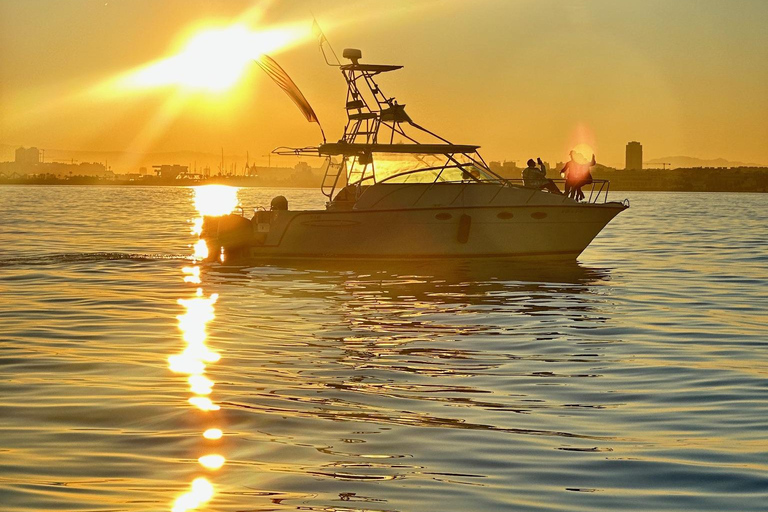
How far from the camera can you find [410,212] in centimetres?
2486

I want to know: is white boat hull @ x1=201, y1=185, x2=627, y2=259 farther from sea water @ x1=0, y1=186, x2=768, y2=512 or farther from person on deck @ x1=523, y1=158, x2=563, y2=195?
sea water @ x1=0, y1=186, x2=768, y2=512

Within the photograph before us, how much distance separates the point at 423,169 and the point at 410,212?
1.12m

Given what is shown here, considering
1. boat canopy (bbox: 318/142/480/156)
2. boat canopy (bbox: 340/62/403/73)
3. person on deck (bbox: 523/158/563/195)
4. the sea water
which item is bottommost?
the sea water

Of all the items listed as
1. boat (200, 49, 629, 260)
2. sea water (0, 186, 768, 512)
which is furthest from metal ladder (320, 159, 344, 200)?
sea water (0, 186, 768, 512)

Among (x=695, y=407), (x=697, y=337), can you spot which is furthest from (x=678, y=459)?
(x=697, y=337)

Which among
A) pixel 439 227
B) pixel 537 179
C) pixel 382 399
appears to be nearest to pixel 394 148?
pixel 439 227

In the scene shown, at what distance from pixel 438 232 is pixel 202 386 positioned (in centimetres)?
1588

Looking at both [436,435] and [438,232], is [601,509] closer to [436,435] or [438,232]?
[436,435]

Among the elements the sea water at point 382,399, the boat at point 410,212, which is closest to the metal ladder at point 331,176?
the boat at point 410,212

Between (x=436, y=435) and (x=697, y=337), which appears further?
(x=697, y=337)

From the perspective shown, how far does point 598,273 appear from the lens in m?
25.2

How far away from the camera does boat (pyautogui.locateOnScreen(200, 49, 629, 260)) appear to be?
80.9 ft

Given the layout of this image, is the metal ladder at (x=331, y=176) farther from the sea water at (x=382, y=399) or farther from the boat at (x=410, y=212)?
the sea water at (x=382, y=399)

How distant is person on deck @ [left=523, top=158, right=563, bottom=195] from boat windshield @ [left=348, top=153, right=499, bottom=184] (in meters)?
0.97
